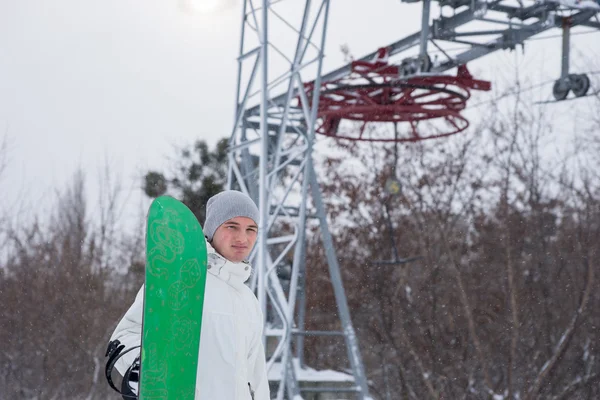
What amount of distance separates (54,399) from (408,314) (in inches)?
238

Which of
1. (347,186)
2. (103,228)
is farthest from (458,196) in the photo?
(103,228)

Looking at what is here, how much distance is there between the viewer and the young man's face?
2102 millimetres

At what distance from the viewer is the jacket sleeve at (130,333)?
6.45ft

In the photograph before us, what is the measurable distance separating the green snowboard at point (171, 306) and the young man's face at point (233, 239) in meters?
0.22

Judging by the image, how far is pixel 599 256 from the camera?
12.6m

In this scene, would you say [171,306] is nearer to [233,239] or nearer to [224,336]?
[224,336]

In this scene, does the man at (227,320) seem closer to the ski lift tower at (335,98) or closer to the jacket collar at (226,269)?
the jacket collar at (226,269)

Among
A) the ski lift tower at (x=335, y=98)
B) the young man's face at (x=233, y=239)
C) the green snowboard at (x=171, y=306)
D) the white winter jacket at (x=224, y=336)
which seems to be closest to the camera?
the green snowboard at (x=171, y=306)

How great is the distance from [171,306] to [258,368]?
382 mm

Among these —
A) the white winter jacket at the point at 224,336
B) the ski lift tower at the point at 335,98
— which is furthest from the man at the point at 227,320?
the ski lift tower at the point at 335,98

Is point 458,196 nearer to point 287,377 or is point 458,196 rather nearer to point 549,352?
point 549,352

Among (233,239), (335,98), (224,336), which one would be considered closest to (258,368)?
(224,336)

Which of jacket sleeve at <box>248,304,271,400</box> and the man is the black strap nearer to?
the man

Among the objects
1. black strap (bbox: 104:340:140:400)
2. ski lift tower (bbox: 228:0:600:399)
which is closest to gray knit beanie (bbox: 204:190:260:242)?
black strap (bbox: 104:340:140:400)
